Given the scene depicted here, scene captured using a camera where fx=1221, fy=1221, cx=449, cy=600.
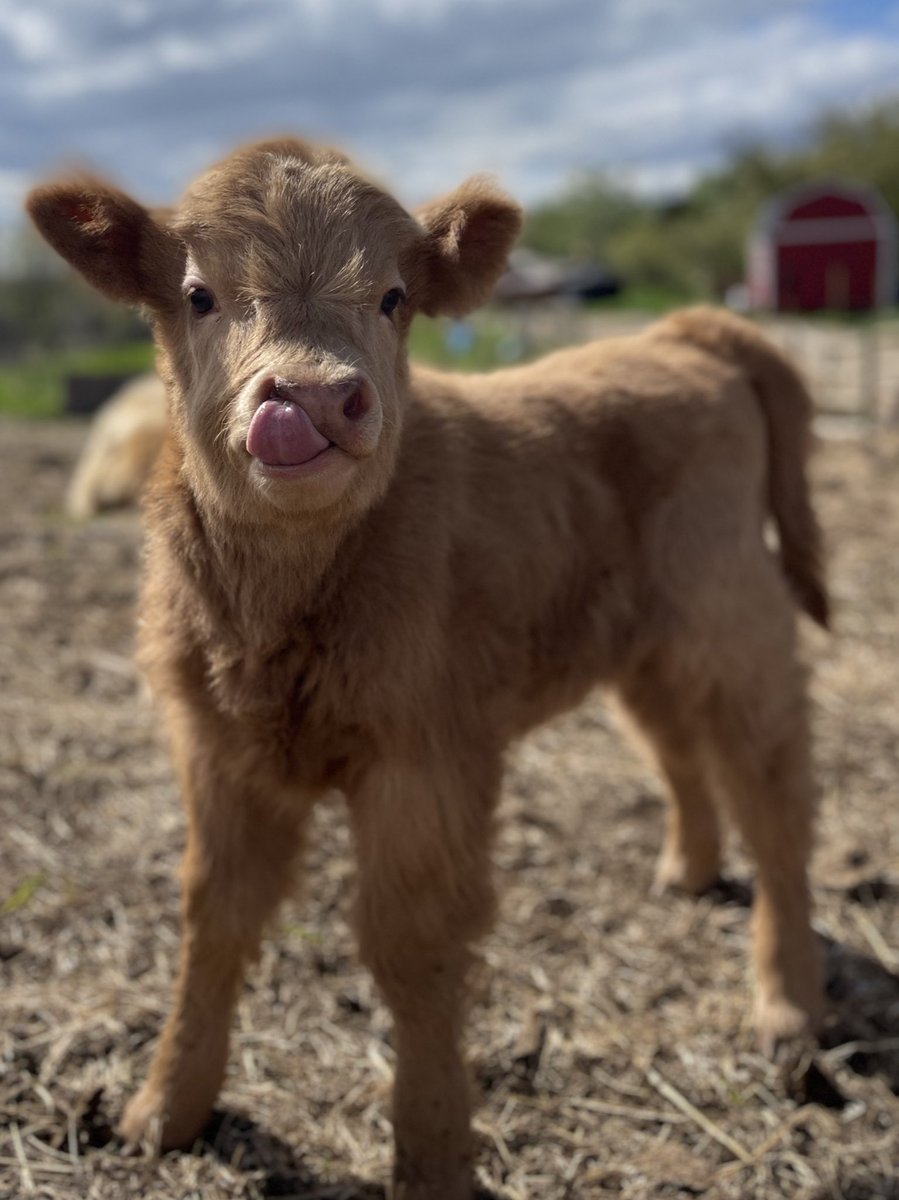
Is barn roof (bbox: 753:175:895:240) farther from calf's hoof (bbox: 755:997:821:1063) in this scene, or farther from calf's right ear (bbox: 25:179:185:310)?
calf's right ear (bbox: 25:179:185:310)

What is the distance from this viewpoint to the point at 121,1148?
3.11 meters

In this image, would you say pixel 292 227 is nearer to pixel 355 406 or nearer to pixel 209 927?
pixel 355 406

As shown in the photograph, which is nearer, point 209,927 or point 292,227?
point 292,227

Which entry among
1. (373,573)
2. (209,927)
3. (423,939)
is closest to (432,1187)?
(423,939)

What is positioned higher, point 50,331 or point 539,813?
point 539,813

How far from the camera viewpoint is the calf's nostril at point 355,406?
7.90ft

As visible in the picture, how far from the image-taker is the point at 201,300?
2795 mm

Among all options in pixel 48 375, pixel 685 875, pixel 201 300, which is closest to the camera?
pixel 201 300

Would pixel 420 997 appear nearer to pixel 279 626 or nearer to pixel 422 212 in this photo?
pixel 279 626

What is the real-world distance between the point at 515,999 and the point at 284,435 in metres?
2.21

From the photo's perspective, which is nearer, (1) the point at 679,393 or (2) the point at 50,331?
(1) the point at 679,393

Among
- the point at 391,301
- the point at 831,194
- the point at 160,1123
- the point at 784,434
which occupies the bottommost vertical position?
the point at 831,194

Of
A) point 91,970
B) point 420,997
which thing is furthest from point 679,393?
point 91,970

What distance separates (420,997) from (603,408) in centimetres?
182
